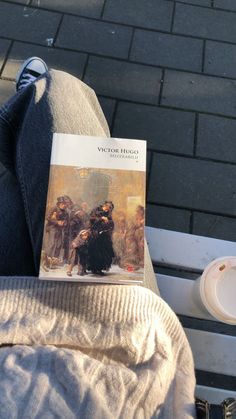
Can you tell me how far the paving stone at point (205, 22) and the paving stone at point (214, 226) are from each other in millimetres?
782

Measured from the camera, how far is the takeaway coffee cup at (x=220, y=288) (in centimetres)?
89

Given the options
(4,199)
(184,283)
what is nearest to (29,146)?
(4,199)

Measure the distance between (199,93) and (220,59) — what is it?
0.62ft

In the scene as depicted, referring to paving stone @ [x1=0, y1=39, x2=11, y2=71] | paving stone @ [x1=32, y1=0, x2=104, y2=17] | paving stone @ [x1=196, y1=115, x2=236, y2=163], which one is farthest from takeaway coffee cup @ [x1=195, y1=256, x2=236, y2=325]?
paving stone @ [x1=32, y1=0, x2=104, y2=17]

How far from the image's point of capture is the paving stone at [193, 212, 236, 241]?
4.66 feet

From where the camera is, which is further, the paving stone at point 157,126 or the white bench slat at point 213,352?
the paving stone at point 157,126

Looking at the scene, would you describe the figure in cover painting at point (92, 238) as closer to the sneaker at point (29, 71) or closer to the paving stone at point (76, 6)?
the sneaker at point (29, 71)

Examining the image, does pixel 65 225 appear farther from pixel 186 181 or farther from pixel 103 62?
pixel 103 62

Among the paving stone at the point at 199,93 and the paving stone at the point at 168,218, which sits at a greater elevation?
the paving stone at the point at 199,93

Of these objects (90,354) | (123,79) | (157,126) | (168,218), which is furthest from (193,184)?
(90,354)

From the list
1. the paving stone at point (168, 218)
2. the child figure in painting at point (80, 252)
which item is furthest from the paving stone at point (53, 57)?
the child figure in painting at point (80, 252)

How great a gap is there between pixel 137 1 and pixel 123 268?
1.42 m

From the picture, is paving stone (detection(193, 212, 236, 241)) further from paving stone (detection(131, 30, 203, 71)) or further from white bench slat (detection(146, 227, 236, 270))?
paving stone (detection(131, 30, 203, 71))

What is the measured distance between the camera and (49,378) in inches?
26.4
